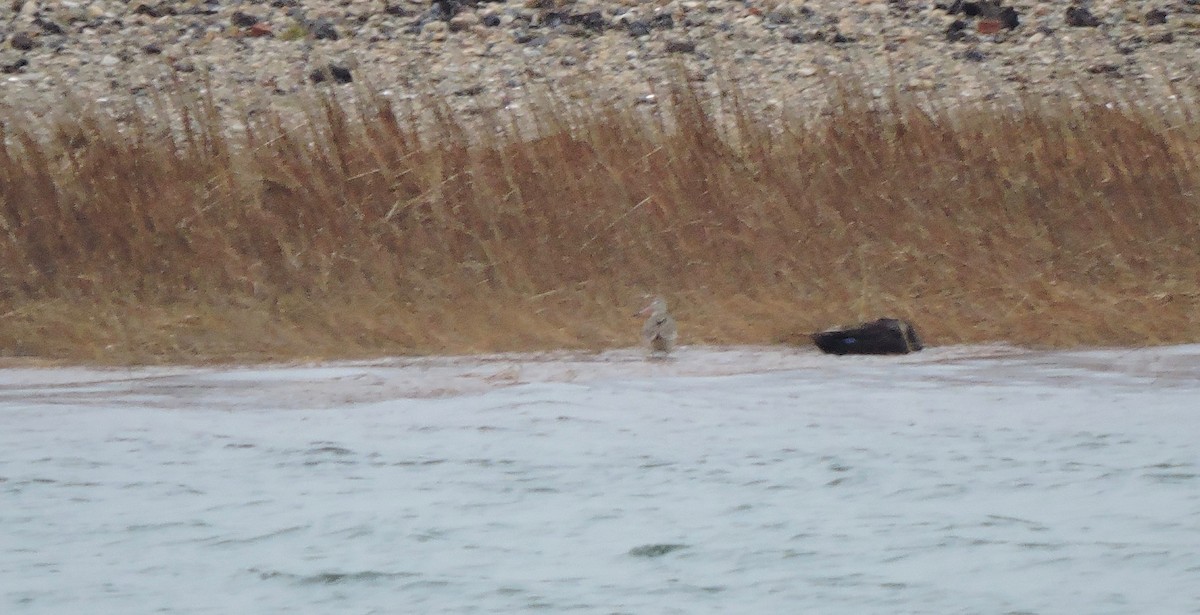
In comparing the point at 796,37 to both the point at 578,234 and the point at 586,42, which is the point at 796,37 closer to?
the point at 586,42

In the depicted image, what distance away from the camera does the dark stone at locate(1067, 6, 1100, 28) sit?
13.4 metres

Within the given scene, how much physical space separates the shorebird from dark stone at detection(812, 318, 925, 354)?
1.86ft

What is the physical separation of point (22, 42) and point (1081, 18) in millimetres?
8412

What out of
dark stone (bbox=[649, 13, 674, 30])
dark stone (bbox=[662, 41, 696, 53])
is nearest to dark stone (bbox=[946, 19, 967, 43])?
dark stone (bbox=[662, 41, 696, 53])

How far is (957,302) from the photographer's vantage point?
21.9ft

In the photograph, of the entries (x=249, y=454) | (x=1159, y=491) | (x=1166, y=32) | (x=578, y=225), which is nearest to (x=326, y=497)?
(x=249, y=454)

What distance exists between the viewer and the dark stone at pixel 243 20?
1344 cm

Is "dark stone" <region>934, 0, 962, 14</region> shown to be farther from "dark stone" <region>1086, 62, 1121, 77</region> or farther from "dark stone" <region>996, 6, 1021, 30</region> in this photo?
"dark stone" <region>1086, 62, 1121, 77</region>

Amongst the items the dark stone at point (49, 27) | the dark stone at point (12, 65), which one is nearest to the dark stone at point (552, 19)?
the dark stone at point (49, 27)

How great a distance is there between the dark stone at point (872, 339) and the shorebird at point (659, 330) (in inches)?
22.4

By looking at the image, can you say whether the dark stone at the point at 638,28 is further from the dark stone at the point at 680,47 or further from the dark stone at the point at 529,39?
the dark stone at the point at 529,39

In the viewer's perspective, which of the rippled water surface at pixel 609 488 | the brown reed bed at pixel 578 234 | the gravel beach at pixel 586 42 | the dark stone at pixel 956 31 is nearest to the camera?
the rippled water surface at pixel 609 488

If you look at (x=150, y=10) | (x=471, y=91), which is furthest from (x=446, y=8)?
(x=150, y=10)

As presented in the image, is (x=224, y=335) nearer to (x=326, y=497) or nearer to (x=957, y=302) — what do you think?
(x=326, y=497)
